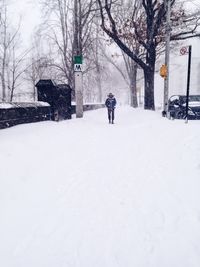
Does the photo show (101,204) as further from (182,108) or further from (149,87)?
(149,87)

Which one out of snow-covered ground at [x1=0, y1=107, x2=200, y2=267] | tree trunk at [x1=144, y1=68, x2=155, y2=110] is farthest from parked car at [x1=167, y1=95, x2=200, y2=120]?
snow-covered ground at [x1=0, y1=107, x2=200, y2=267]

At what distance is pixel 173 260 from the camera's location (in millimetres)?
3541

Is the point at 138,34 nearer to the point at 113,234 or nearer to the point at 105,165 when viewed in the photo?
the point at 105,165

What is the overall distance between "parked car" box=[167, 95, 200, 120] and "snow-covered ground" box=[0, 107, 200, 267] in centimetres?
789

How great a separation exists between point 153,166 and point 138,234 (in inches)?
122

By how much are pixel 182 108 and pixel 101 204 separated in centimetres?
1367

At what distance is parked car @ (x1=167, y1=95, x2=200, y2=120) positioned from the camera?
16875 mm

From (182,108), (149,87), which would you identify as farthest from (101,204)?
(149,87)

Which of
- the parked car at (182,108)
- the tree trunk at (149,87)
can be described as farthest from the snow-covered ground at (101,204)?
the tree trunk at (149,87)

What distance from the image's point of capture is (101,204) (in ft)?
→ 16.7

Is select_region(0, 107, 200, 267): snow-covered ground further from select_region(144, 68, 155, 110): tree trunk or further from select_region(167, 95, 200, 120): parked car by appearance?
select_region(144, 68, 155, 110): tree trunk

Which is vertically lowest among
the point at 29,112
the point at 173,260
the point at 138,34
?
the point at 173,260

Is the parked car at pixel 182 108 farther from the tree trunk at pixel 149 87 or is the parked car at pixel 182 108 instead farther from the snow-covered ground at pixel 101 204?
the snow-covered ground at pixel 101 204

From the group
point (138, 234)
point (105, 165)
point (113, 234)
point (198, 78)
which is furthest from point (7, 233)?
point (198, 78)
